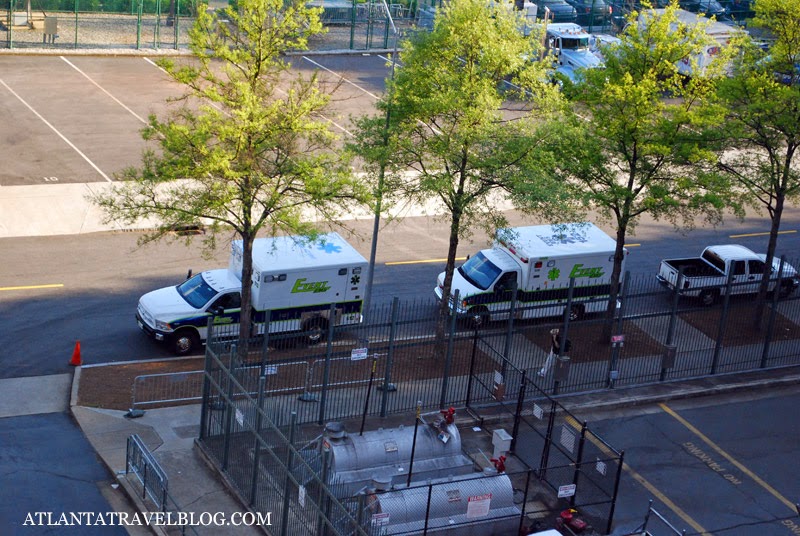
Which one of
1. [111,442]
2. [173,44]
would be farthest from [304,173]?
[173,44]

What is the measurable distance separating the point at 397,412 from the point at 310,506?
704 centimetres

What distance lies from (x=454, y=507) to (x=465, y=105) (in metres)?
9.73

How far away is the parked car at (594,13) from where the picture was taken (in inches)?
2670

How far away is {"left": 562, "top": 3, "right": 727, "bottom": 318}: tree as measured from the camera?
27.2m

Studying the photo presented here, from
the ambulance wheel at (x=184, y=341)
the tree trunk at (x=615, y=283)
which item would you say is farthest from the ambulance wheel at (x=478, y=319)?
the ambulance wheel at (x=184, y=341)

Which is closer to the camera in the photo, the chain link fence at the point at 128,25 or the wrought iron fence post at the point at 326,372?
the wrought iron fence post at the point at 326,372

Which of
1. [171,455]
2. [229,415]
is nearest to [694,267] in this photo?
[229,415]

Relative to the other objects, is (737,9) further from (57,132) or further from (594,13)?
(57,132)

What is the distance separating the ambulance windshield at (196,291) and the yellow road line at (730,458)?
39.2 ft

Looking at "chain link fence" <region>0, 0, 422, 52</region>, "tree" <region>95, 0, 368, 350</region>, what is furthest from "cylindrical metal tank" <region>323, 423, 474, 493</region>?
A: "chain link fence" <region>0, 0, 422, 52</region>

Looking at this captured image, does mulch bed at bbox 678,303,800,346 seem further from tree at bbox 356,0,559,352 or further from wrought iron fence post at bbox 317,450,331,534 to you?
wrought iron fence post at bbox 317,450,331,534

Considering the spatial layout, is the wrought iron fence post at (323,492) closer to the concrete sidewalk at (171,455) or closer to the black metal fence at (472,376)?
the black metal fence at (472,376)

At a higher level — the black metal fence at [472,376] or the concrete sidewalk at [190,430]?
the black metal fence at [472,376]

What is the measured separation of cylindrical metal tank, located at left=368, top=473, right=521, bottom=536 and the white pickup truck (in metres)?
14.0
